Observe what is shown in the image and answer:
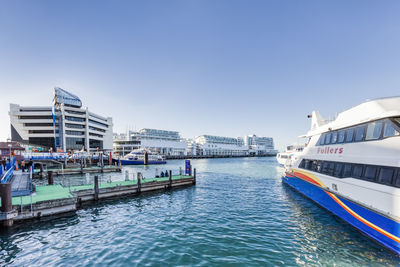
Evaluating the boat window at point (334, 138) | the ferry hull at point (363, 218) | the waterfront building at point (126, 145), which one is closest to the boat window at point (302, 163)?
the ferry hull at point (363, 218)

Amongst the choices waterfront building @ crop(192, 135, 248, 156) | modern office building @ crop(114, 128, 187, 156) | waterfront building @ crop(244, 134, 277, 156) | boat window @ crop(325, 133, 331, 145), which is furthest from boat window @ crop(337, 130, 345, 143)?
waterfront building @ crop(244, 134, 277, 156)

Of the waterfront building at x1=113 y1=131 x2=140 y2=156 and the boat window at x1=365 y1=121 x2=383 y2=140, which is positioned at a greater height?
the boat window at x1=365 y1=121 x2=383 y2=140

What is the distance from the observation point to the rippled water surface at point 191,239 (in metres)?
7.93

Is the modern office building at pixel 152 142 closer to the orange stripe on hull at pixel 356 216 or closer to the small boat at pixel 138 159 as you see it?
the small boat at pixel 138 159

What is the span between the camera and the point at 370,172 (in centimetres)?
956

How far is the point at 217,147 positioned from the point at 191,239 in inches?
5695

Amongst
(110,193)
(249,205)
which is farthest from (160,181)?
(249,205)

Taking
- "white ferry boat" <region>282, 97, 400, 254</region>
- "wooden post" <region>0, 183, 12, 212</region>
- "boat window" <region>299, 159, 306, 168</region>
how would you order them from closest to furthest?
"white ferry boat" <region>282, 97, 400, 254</region>, "wooden post" <region>0, 183, 12, 212</region>, "boat window" <region>299, 159, 306, 168</region>

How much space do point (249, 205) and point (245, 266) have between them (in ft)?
29.3

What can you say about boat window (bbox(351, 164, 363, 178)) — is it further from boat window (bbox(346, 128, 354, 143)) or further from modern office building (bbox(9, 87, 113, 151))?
modern office building (bbox(9, 87, 113, 151))

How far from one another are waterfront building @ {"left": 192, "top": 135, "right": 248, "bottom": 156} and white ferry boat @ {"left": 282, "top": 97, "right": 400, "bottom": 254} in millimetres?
133803

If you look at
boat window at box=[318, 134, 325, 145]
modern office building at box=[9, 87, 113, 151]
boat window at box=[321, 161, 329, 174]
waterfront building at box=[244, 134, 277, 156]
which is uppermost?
modern office building at box=[9, 87, 113, 151]

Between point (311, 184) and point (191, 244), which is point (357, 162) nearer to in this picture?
point (311, 184)

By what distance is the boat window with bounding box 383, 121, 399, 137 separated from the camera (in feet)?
29.0
